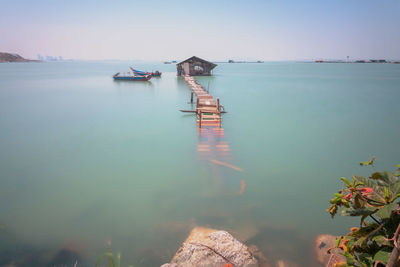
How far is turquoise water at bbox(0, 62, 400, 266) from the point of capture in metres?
5.45

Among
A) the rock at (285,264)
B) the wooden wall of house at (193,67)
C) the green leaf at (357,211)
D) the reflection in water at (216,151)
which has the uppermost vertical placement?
the wooden wall of house at (193,67)

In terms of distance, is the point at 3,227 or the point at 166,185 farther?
the point at 166,185

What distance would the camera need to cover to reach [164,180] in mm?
8133

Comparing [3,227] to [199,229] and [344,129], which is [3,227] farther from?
[344,129]

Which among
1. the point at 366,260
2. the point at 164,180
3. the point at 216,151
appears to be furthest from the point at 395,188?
the point at 216,151

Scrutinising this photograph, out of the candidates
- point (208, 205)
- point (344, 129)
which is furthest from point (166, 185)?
point (344, 129)

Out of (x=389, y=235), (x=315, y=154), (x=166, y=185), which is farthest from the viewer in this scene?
(x=315, y=154)

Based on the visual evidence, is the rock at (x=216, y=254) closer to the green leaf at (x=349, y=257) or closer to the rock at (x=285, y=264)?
Result: the rock at (x=285, y=264)

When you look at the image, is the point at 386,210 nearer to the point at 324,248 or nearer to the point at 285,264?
the point at 285,264

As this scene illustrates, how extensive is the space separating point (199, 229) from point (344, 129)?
12.4 meters

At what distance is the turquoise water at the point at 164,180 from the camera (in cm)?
545

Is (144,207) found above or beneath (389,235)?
beneath

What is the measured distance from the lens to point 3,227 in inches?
228

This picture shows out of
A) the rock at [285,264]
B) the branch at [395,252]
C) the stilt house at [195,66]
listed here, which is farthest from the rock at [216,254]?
the stilt house at [195,66]
